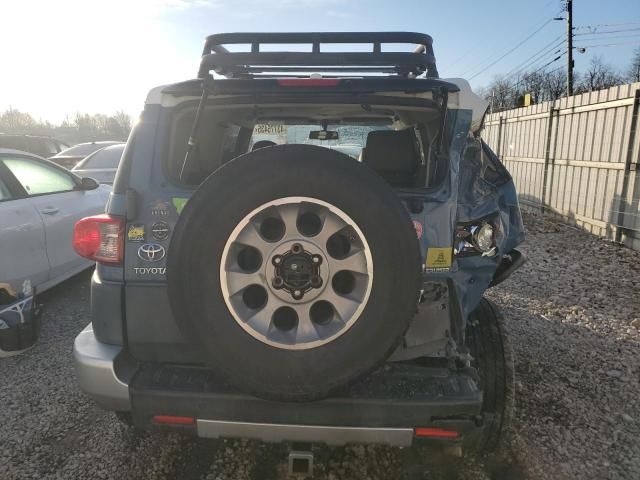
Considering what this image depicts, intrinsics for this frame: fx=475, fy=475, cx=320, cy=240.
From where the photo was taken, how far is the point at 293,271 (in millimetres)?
1777

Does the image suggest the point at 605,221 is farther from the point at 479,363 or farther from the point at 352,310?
the point at 352,310

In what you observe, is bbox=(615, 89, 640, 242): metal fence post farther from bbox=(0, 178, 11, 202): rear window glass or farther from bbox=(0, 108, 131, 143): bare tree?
bbox=(0, 108, 131, 143): bare tree

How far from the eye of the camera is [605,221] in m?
7.69

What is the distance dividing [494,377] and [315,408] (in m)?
0.98

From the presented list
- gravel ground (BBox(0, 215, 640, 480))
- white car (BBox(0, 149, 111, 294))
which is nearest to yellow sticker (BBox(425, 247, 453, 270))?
gravel ground (BBox(0, 215, 640, 480))

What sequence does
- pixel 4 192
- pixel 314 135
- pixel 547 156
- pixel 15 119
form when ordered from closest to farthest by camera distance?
pixel 314 135 → pixel 4 192 → pixel 547 156 → pixel 15 119

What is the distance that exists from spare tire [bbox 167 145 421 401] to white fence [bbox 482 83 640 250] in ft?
22.2

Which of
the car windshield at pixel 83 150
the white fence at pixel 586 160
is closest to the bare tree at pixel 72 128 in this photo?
the car windshield at pixel 83 150

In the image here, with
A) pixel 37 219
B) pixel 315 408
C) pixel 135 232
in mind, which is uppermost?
pixel 135 232

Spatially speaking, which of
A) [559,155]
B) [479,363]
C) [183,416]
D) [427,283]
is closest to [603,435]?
[479,363]

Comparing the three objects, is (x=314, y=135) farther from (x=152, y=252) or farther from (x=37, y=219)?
(x=37, y=219)

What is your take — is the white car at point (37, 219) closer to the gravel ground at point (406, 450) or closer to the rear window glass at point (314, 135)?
the gravel ground at point (406, 450)

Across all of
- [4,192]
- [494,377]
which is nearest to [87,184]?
[4,192]

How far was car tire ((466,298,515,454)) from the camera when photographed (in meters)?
2.26
